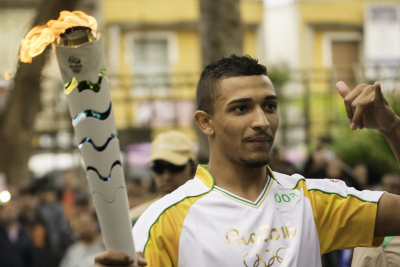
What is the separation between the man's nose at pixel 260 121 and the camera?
2.29 metres

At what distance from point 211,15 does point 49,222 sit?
394 cm

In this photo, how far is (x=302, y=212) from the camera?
2357 millimetres

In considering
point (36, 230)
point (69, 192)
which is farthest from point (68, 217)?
point (69, 192)

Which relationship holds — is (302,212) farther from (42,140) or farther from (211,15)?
(42,140)

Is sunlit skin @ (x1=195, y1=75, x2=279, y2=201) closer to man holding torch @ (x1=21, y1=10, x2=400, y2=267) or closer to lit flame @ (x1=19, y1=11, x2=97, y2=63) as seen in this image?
man holding torch @ (x1=21, y1=10, x2=400, y2=267)

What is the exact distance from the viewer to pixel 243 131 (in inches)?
91.2

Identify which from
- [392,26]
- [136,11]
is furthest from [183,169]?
[136,11]

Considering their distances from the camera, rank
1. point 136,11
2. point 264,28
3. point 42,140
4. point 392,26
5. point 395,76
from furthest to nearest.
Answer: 1. point 264,28
2. point 136,11
3. point 392,26
4. point 42,140
5. point 395,76

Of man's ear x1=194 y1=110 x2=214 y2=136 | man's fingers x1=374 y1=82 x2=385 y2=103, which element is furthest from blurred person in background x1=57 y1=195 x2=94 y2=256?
man's fingers x1=374 y1=82 x2=385 y2=103

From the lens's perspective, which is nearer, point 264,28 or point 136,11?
point 136,11

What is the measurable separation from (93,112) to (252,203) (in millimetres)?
851

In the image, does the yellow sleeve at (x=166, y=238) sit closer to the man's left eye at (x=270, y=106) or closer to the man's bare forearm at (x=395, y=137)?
the man's left eye at (x=270, y=106)

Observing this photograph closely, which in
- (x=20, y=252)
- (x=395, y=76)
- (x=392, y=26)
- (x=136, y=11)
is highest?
(x=136, y=11)

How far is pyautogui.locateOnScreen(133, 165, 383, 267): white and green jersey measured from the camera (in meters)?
2.21
